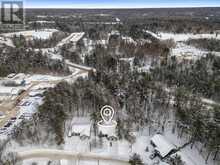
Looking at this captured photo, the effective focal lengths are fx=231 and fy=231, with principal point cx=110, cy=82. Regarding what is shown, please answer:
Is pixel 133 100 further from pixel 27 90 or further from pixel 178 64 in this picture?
pixel 178 64

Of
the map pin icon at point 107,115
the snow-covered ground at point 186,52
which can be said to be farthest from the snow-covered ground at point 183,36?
the map pin icon at point 107,115

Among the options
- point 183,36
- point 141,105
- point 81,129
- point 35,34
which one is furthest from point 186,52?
point 35,34

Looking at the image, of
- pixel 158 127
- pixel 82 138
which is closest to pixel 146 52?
pixel 158 127

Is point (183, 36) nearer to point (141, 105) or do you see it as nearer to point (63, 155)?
point (141, 105)

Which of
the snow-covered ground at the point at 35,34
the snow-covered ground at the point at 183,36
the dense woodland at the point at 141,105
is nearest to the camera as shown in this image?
the dense woodland at the point at 141,105

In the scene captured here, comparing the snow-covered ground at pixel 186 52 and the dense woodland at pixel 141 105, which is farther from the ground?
the snow-covered ground at pixel 186 52

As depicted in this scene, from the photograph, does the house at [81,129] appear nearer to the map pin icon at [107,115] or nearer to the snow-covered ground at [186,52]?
the map pin icon at [107,115]

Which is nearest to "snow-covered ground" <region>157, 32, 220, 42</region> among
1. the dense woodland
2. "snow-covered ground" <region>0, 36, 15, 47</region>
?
the dense woodland
